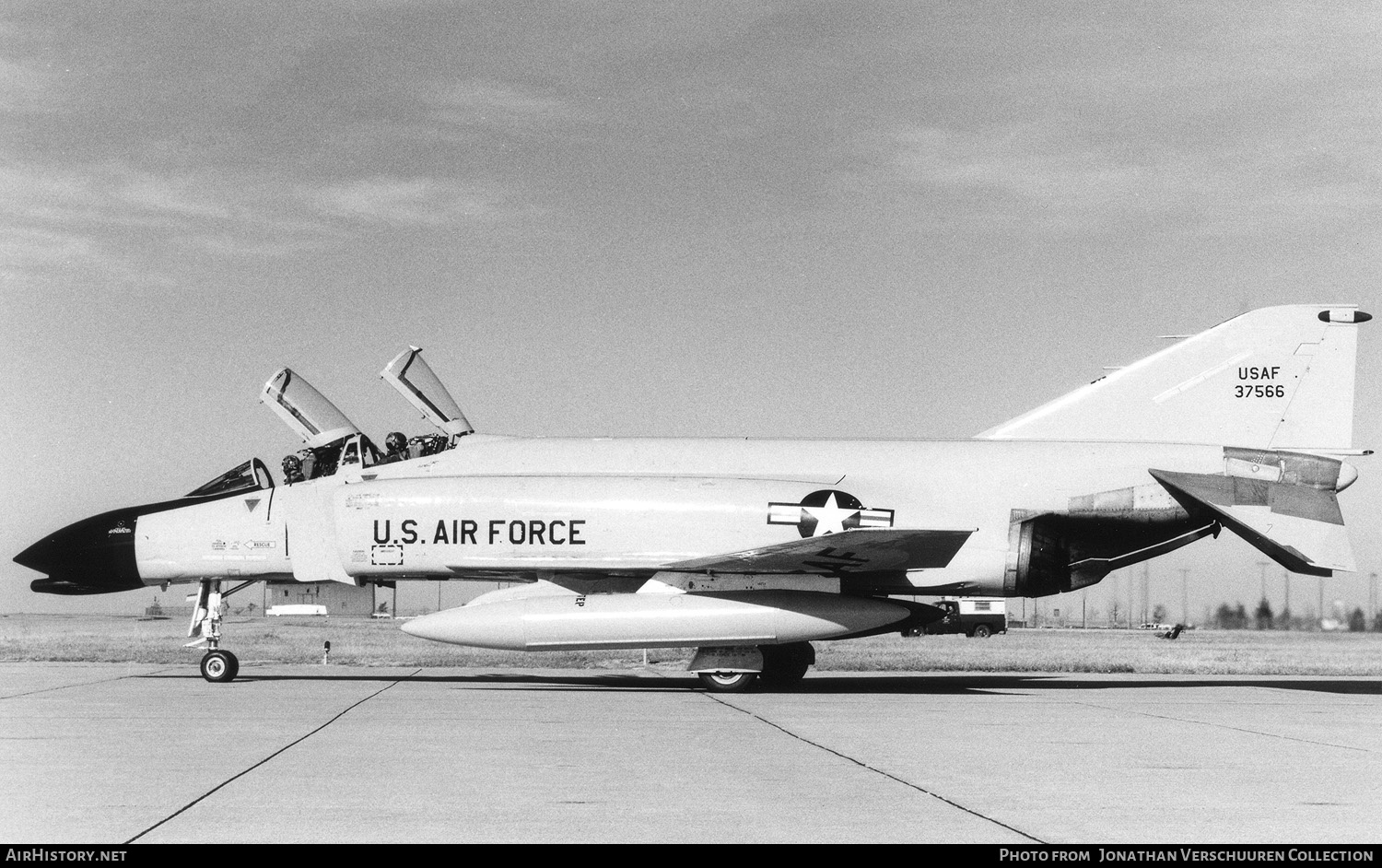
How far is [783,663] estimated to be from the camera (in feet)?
53.8

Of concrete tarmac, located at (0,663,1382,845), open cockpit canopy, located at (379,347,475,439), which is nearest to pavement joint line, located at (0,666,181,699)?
concrete tarmac, located at (0,663,1382,845)

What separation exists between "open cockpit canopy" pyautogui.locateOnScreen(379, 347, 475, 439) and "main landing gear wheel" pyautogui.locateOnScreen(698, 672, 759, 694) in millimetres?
5031

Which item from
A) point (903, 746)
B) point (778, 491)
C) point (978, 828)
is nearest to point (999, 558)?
point (778, 491)

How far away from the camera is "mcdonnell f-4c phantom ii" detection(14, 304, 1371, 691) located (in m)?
15.2

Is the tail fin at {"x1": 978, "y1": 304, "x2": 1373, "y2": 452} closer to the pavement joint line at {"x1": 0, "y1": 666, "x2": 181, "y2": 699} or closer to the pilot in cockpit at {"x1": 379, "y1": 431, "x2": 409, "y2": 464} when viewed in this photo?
the pilot in cockpit at {"x1": 379, "y1": 431, "x2": 409, "y2": 464}

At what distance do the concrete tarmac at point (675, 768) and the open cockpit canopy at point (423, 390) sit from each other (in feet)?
13.9

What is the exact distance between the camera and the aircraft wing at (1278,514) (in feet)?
A: 51.7

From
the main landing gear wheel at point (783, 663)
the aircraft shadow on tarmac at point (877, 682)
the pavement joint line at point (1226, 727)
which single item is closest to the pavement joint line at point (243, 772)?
the aircraft shadow on tarmac at point (877, 682)

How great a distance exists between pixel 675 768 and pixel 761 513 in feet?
26.2

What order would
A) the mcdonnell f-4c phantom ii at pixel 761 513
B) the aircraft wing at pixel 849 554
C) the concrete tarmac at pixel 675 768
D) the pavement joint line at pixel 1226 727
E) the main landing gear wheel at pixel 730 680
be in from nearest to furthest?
the concrete tarmac at pixel 675 768 < the pavement joint line at pixel 1226 727 < the aircraft wing at pixel 849 554 < the mcdonnell f-4c phantom ii at pixel 761 513 < the main landing gear wheel at pixel 730 680

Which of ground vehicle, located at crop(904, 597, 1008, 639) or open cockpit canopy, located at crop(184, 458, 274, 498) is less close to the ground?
open cockpit canopy, located at crop(184, 458, 274, 498)

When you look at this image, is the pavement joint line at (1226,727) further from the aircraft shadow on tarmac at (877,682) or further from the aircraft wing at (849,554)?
the aircraft shadow on tarmac at (877,682)

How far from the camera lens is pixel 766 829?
19.6ft

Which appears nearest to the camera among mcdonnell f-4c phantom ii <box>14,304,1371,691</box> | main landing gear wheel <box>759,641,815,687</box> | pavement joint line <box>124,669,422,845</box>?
pavement joint line <box>124,669,422,845</box>
